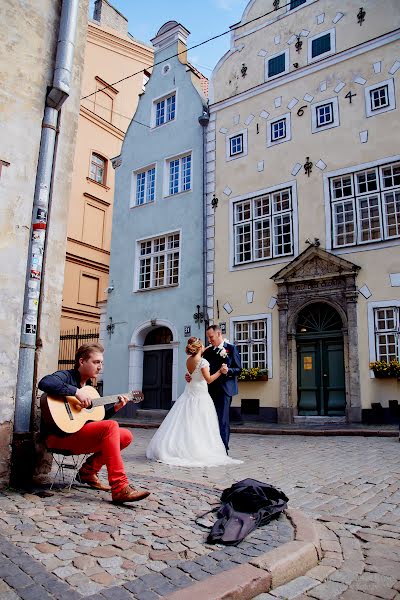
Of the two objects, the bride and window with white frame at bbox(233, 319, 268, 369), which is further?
window with white frame at bbox(233, 319, 268, 369)

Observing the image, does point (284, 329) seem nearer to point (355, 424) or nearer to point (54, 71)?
point (355, 424)

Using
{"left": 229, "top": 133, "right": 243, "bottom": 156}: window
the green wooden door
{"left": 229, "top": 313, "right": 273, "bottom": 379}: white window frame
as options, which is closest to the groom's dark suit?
the green wooden door

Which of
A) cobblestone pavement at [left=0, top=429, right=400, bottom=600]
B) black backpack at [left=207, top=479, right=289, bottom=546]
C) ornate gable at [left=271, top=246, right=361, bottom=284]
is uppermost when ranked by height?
ornate gable at [left=271, top=246, right=361, bottom=284]

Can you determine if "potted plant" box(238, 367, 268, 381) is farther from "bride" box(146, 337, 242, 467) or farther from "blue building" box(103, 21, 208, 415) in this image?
"bride" box(146, 337, 242, 467)

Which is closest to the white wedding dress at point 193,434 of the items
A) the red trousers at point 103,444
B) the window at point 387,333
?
the red trousers at point 103,444

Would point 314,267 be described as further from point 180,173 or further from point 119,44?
point 119,44

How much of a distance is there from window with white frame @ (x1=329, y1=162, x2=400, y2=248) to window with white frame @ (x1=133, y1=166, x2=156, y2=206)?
25.6 ft

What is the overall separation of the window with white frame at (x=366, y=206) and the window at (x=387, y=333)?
6.67 ft

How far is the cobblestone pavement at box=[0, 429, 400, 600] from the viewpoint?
2.58 metres

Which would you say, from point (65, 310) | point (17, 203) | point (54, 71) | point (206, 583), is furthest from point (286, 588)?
point (65, 310)

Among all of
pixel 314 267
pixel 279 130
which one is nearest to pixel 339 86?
pixel 279 130

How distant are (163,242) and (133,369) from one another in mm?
5021

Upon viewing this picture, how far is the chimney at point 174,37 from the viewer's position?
20.3 metres

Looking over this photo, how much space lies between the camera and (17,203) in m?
5.07
